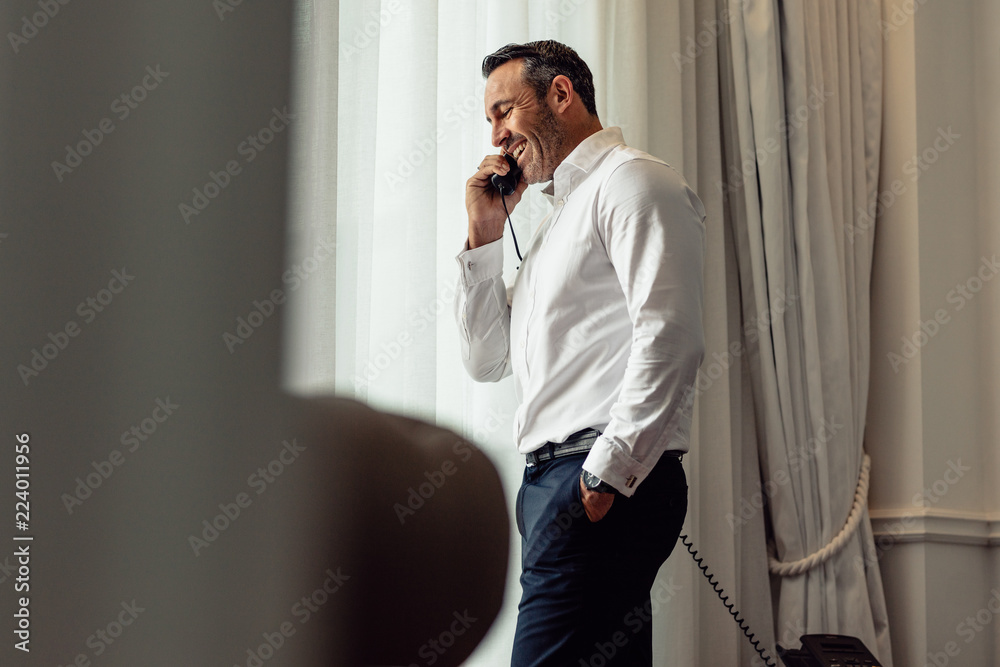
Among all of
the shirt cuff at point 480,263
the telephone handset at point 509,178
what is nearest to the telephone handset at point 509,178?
the telephone handset at point 509,178

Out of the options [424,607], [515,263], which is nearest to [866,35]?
[515,263]

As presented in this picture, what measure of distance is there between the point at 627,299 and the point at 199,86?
1028mm

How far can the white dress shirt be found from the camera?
49.0 inches

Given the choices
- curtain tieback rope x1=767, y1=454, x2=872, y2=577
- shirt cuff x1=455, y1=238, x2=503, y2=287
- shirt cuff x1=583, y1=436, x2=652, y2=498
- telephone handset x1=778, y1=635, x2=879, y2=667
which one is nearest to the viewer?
shirt cuff x1=583, y1=436, x2=652, y2=498

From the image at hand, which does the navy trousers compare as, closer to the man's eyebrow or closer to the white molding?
the man's eyebrow

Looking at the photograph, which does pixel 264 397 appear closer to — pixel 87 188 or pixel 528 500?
pixel 87 188

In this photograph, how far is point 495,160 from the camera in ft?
5.34

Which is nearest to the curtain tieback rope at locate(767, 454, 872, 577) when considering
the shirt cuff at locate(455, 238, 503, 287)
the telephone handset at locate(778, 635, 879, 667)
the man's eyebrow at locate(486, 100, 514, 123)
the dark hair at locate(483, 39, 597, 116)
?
the telephone handset at locate(778, 635, 879, 667)

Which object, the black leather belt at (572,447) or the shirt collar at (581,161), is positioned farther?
the shirt collar at (581,161)

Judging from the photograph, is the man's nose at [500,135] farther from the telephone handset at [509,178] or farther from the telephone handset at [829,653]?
the telephone handset at [829,653]

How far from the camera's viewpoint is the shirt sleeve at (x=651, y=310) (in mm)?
1219

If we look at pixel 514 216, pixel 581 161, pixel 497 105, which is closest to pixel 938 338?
pixel 514 216

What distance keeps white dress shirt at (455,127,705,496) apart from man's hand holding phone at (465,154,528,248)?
13 centimetres

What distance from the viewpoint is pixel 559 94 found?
1.56 metres
